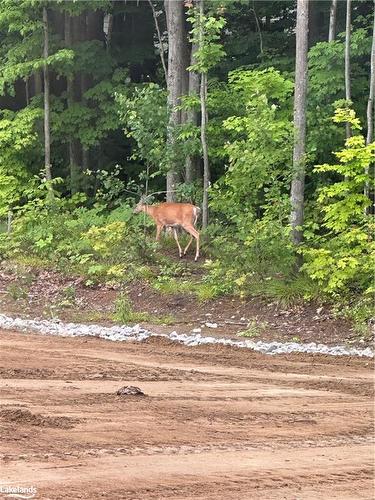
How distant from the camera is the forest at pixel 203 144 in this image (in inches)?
545

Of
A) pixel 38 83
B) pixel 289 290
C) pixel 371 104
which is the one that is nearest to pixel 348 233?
pixel 289 290

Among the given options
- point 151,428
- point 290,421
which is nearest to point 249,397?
point 290,421

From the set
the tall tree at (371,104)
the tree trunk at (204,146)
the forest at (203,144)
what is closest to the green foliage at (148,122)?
the forest at (203,144)

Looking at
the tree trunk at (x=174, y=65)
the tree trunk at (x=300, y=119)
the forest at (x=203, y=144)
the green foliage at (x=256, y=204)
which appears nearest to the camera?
the forest at (x=203, y=144)

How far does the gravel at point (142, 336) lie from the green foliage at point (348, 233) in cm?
161

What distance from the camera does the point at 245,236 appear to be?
A: 47.2 feet

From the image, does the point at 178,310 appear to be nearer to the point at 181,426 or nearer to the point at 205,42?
the point at 205,42

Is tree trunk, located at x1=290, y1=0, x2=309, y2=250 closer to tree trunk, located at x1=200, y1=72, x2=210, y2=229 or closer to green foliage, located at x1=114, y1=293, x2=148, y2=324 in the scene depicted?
tree trunk, located at x1=200, y1=72, x2=210, y2=229

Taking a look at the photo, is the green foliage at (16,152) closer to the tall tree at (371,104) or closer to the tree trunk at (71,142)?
the tree trunk at (71,142)

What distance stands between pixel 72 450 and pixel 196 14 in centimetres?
1292

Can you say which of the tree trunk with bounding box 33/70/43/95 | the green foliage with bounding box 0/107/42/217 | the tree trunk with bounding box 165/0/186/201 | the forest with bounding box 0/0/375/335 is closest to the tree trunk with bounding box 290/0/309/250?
the forest with bounding box 0/0/375/335

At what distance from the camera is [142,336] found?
11.9m

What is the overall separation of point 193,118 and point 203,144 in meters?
1.74

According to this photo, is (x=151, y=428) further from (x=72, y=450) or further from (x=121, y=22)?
(x=121, y=22)
